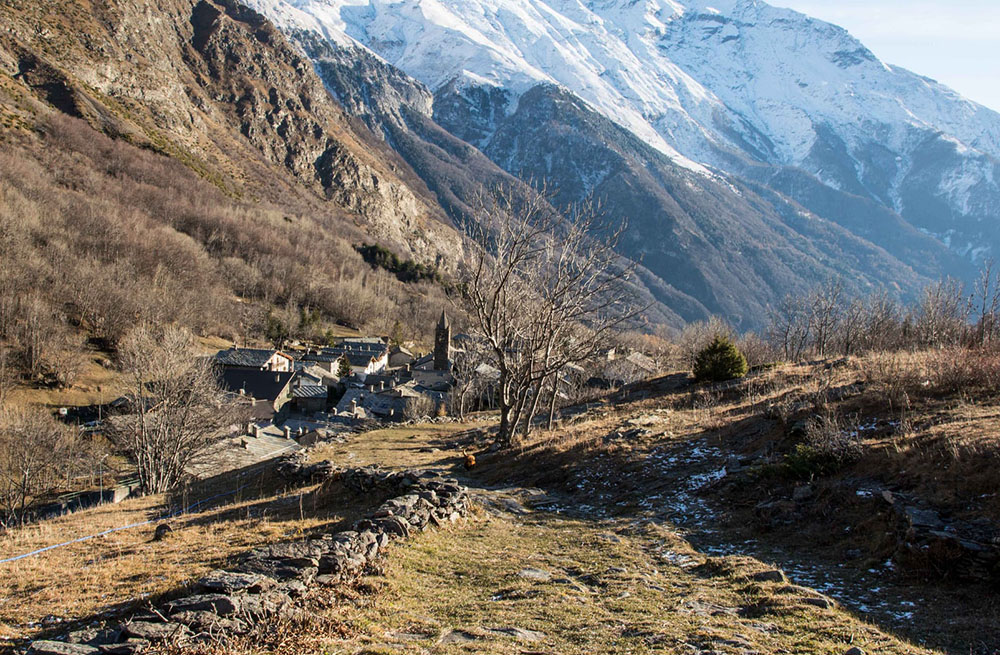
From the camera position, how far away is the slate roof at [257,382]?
2598 inches

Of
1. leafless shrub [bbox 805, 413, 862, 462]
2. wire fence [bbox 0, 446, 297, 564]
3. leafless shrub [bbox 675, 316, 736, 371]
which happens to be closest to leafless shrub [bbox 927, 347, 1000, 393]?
leafless shrub [bbox 805, 413, 862, 462]

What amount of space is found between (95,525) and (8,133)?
13944cm

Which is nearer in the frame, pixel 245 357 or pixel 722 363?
pixel 722 363

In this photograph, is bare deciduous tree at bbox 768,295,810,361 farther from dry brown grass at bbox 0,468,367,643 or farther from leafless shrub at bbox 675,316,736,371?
dry brown grass at bbox 0,468,367,643

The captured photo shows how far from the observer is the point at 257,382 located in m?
67.8

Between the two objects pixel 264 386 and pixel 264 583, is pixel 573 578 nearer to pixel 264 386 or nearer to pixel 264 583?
pixel 264 583

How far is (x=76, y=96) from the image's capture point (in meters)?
136

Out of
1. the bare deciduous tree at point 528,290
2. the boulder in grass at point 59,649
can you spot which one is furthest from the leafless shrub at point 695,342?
the boulder in grass at point 59,649

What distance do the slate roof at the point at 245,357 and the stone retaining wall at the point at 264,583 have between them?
67.1 metres

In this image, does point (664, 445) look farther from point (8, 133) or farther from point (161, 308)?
point (8, 133)

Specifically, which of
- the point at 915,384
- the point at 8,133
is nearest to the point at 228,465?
the point at 915,384

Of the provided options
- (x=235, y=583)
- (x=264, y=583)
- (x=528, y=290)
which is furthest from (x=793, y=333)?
(x=235, y=583)

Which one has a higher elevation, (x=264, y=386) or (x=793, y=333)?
(x=793, y=333)

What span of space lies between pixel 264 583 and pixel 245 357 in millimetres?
72683
